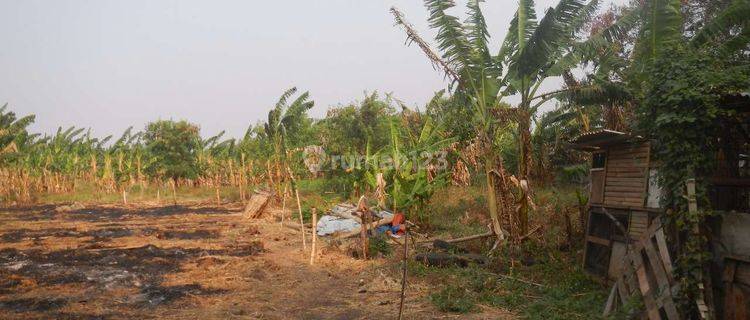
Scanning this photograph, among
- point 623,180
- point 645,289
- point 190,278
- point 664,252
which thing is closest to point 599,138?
point 623,180

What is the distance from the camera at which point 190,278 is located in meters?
8.70

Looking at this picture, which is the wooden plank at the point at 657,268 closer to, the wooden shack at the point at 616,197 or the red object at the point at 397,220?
the wooden shack at the point at 616,197

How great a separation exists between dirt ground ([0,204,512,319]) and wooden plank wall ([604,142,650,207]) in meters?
2.58

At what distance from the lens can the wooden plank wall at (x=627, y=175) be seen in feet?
23.0

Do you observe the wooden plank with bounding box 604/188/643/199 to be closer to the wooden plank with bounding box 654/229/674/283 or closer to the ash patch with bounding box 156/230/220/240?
the wooden plank with bounding box 654/229/674/283

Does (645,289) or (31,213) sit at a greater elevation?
(645,289)

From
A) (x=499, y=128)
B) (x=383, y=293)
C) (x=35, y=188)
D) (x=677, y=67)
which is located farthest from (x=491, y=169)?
(x=35, y=188)

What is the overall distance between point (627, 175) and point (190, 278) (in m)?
7.08

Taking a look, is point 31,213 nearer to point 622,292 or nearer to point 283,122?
point 283,122

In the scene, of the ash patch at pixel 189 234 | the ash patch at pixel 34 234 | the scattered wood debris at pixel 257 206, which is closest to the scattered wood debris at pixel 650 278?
the ash patch at pixel 189 234

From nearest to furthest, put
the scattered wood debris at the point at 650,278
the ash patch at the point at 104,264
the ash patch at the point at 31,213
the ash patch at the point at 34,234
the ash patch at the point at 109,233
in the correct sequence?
the scattered wood debris at the point at 650,278 < the ash patch at the point at 104,264 < the ash patch at the point at 34,234 < the ash patch at the point at 109,233 < the ash patch at the point at 31,213

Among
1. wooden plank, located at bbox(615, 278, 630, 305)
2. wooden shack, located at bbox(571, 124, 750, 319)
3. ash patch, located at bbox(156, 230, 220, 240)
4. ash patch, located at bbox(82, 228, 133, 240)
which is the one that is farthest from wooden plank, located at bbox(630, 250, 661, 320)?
ash patch, located at bbox(82, 228, 133, 240)

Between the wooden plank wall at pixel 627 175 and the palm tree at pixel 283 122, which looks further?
the palm tree at pixel 283 122

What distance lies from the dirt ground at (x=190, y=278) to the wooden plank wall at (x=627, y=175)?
8.47 ft
